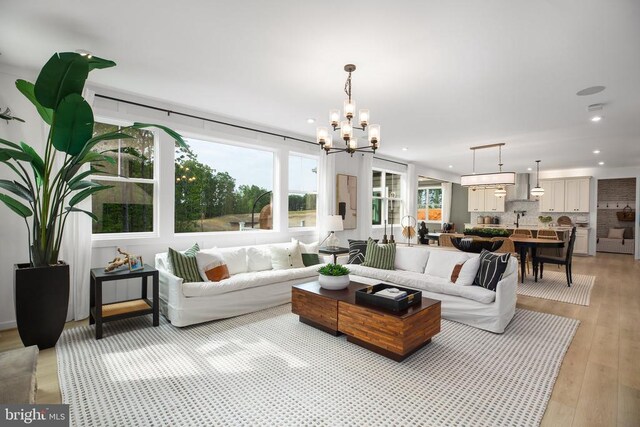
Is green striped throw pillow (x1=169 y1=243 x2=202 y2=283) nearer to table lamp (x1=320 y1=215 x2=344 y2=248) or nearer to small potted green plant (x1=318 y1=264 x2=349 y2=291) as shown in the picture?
small potted green plant (x1=318 y1=264 x2=349 y2=291)

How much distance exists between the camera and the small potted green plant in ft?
11.2

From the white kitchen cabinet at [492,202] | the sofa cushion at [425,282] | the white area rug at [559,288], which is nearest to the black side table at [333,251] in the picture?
the sofa cushion at [425,282]

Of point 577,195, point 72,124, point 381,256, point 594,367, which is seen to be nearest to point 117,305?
point 72,124

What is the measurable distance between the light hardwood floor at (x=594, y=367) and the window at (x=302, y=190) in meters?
3.48

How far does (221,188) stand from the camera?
193 inches

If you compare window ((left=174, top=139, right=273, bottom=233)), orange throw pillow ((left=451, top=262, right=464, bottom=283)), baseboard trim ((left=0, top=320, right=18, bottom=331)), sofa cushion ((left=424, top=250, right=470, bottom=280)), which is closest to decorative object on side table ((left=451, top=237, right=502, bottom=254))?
sofa cushion ((left=424, top=250, right=470, bottom=280))

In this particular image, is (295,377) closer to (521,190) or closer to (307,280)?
(307,280)

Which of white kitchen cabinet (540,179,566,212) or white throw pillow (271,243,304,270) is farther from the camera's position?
white kitchen cabinet (540,179,566,212)

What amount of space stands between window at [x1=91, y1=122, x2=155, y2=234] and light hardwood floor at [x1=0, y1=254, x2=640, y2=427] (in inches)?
49.3

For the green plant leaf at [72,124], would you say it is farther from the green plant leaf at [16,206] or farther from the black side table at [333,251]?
the black side table at [333,251]

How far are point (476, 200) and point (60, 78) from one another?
11.6 m

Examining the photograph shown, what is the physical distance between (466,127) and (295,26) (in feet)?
12.5

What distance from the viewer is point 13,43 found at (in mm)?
2740

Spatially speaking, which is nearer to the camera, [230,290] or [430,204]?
[230,290]
